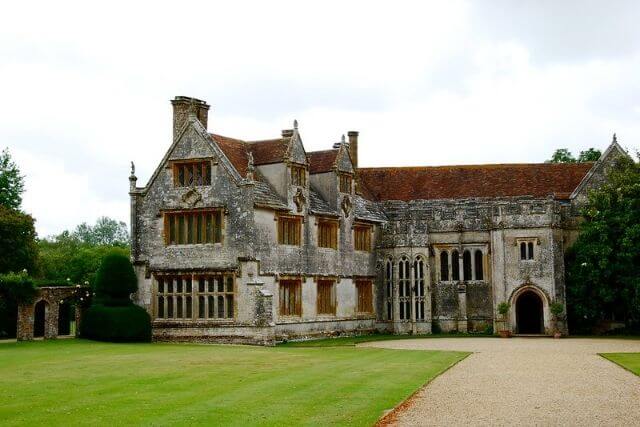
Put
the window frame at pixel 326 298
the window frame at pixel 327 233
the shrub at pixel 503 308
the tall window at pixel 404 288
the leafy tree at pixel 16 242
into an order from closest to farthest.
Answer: the window frame at pixel 326 298, the window frame at pixel 327 233, the shrub at pixel 503 308, the tall window at pixel 404 288, the leafy tree at pixel 16 242

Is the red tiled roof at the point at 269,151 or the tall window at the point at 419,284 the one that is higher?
the red tiled roof at the point at 269,151

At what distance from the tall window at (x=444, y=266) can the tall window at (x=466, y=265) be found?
3.22 ft

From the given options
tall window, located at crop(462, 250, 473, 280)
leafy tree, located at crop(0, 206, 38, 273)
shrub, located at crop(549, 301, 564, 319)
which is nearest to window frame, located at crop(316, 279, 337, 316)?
tall window, located at crop(462, 250, 473, 280)

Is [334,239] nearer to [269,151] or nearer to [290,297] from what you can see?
[290,297]

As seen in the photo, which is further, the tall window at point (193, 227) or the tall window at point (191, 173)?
the tall window at point (191, 173)

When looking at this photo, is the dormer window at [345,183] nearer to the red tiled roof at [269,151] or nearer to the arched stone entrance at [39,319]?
the red tiled roof at [269,151]

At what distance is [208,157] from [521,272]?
17.7 metres

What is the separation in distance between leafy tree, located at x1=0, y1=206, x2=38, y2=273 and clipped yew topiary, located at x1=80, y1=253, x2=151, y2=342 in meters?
14.3

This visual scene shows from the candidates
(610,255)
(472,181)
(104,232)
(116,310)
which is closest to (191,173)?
(116,310)

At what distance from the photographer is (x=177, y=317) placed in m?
40.5

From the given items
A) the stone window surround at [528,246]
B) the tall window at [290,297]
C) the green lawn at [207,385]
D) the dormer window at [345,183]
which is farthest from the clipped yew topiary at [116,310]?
the stone window surround at [528,246]

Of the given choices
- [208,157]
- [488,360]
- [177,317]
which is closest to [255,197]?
[208,157]

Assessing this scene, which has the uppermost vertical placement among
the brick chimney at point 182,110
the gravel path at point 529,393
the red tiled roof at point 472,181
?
the brick chimney at point 182,110

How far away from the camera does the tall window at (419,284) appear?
48.4 meters
